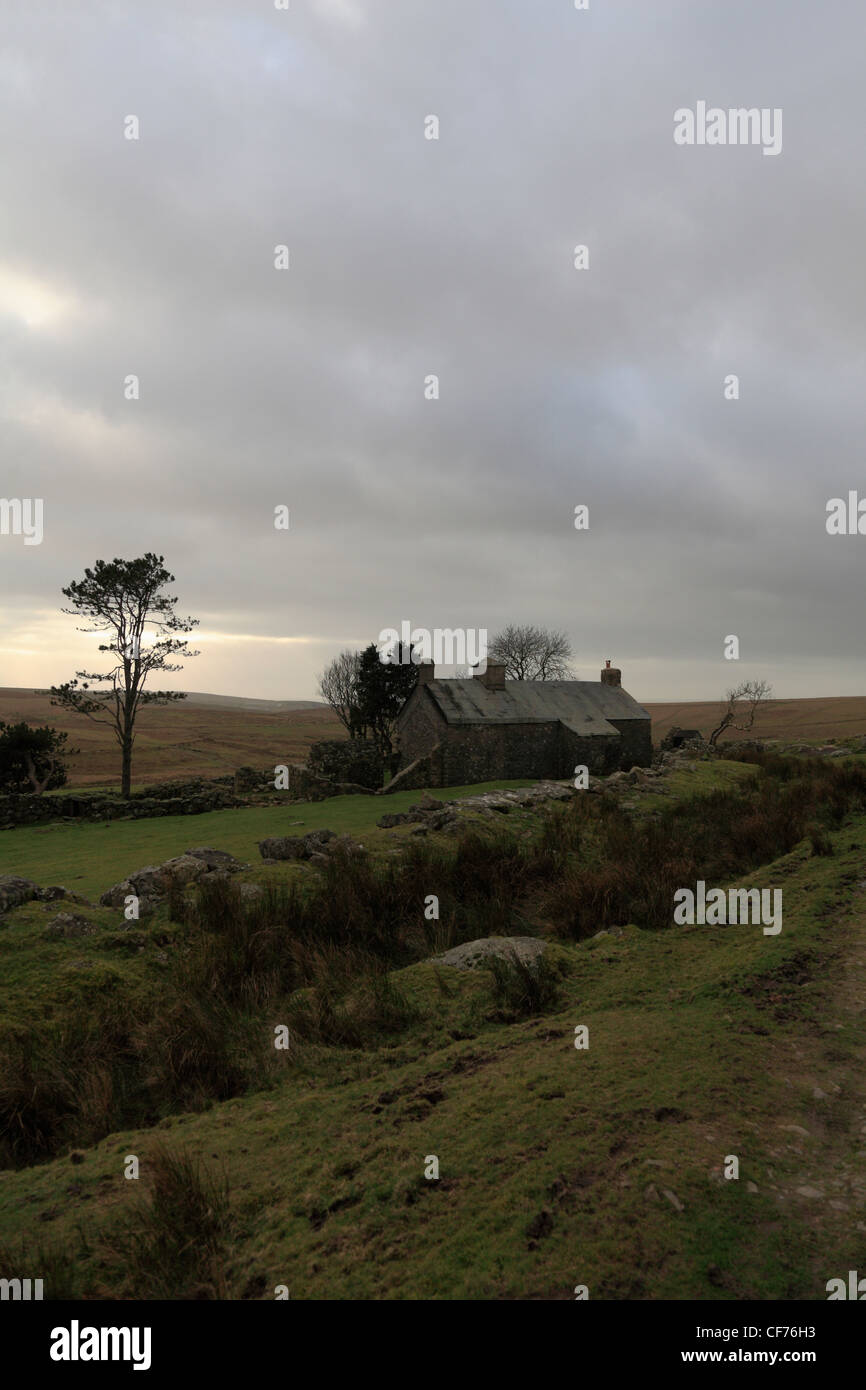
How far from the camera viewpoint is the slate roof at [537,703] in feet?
108

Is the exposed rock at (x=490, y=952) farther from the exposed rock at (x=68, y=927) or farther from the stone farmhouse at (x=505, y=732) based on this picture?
the stone farmhouse at (x=505, y=732)

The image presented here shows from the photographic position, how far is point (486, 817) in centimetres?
1569

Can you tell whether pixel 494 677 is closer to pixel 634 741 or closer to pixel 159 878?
pixel 634 741

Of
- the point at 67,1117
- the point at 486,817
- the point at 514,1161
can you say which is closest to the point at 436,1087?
the point at 514,1161

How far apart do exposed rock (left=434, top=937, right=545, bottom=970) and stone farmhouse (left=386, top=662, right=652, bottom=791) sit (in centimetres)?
2330

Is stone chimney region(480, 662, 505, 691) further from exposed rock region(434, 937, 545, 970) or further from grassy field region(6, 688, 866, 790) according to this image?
exposed rock region(434, 937, 545, 970)

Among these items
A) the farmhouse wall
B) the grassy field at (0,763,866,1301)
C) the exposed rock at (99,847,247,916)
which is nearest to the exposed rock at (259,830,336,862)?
the exposed rock at (99,847,247,916)

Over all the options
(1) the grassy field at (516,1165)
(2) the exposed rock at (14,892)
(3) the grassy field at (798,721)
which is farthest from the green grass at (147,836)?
(3) the grassy field at (798,721)

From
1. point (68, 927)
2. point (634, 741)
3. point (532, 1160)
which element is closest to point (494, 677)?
point (634, 741)

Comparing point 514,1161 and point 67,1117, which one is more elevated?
point 514,1161

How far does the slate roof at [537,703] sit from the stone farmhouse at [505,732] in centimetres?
6

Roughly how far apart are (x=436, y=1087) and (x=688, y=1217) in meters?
2.06

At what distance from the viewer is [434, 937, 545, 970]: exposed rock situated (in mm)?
7230

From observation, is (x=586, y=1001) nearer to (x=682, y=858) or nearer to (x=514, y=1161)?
(x=514, y=1161)
